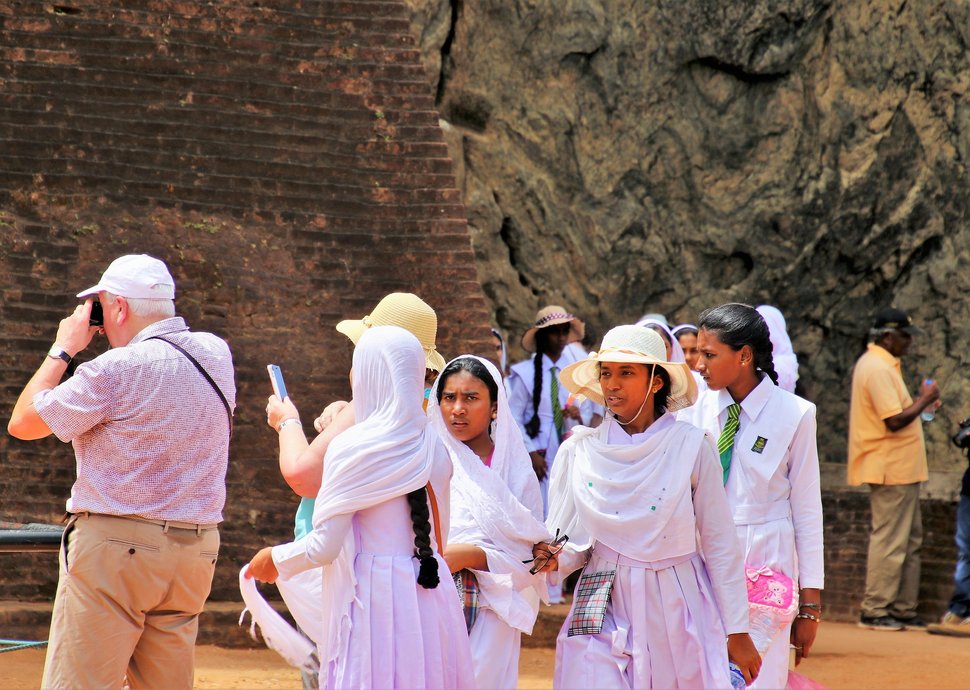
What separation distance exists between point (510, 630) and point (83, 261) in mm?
4696

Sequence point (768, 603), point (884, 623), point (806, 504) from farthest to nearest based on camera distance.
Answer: point (884, 623), point (806, 504), point (768, 603)

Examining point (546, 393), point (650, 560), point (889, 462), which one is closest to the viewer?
point (650, 560)

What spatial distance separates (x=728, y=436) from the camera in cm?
501

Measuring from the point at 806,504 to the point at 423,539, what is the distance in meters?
1.62

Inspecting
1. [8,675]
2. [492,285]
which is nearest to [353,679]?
[8,675]

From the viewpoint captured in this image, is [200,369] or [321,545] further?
[200,369]

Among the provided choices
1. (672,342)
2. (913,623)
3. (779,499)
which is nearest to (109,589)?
(779,499)

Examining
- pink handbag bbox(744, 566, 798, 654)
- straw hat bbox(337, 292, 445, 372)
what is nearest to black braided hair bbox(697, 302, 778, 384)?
pink handbag bbox(744, 566, 798, 654)

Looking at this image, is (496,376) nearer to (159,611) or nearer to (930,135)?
(159,611)

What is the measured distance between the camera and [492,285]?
13734 mm

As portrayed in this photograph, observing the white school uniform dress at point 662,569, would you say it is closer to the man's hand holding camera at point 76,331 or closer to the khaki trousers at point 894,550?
the man's hand holding camera at point 76,331

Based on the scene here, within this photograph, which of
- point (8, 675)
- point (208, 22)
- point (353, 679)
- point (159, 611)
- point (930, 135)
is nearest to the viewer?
point (353, 679)

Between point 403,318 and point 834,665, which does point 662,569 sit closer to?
point 403,318

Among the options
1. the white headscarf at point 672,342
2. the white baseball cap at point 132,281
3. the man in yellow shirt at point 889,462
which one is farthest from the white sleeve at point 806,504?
the man in yellow shirt at point 889,462
